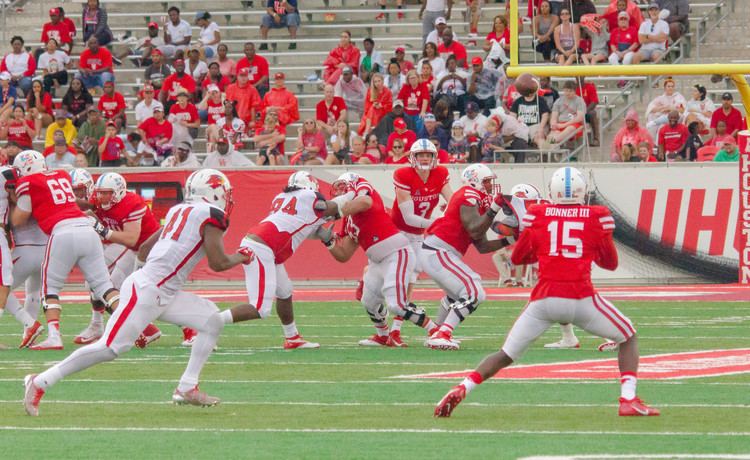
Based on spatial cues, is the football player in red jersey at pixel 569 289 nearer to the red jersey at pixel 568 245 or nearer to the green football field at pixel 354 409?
the red jersey at pixel 568 245

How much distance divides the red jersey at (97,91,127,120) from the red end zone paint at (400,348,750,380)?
1355cm

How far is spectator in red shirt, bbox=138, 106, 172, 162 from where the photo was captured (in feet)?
71.0

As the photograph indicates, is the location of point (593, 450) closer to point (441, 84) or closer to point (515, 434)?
point (515, 434)

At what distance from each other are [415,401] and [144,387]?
1904 millimetres

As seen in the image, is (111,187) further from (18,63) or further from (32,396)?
(18,63)

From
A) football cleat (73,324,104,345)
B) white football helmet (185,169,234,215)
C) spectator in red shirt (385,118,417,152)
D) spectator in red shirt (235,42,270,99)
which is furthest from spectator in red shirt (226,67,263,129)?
white football helmet (185,169,234,215)

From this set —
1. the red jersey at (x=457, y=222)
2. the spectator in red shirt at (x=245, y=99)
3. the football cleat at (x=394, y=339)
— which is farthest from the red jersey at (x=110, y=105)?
the red jersey at (x=457, y=222)

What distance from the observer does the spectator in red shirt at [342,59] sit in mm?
22903

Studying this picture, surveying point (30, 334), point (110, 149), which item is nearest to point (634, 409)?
point (30, 334)

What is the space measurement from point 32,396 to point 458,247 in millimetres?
4796

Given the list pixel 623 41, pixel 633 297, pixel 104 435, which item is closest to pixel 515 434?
pixel 104 435

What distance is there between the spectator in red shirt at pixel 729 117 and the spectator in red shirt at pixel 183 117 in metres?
7.61

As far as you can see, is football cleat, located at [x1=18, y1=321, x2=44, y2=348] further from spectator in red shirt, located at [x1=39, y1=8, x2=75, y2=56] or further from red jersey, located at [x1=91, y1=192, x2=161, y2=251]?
spectator in red shirt, located at [x1=39, y1=8, x2=75, y2=56]

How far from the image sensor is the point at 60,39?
25.0m
